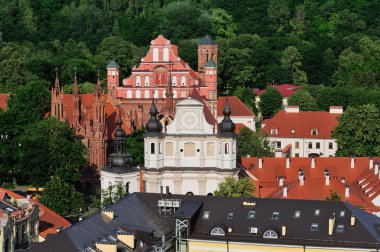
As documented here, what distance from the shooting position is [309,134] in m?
87.6

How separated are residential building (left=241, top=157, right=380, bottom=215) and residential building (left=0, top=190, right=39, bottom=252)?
15.7 metres

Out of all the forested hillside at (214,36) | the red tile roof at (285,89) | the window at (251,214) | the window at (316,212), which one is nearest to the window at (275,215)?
the window at (251,214)

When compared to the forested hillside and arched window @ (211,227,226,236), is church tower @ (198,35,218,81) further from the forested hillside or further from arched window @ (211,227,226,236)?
arched window @ (211,227,226,236)

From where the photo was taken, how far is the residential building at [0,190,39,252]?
→ 1689 inches

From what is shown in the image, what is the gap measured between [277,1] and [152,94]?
68293 mm

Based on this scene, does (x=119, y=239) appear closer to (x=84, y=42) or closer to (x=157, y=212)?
(x=157, y=212)

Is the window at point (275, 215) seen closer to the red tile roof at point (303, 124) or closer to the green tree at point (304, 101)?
the red tile roof at point (303, 124)

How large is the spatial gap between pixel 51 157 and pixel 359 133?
934 inches

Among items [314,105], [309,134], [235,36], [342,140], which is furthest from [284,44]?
[342,140]

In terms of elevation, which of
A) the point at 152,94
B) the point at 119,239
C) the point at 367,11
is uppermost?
the point at 367,11

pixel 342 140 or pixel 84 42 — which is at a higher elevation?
pixel 84 42

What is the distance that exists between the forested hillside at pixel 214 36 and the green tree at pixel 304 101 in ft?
33.5

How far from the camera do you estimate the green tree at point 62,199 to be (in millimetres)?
58062

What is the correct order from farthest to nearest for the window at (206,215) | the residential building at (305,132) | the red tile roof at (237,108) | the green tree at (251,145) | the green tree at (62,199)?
1. the red tile roof at (237,108)
2. the residential building at (305,132)
3. the green tree at (251,145)
4. the green tree at (62,199)
5. the window at (206,215)
